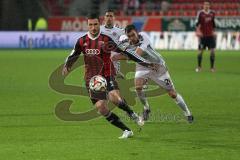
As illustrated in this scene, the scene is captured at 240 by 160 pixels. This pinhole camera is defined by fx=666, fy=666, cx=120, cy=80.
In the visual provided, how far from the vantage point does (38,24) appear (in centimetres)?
4003

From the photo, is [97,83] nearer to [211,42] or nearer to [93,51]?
[93,51]

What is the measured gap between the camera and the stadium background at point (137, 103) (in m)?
9.27

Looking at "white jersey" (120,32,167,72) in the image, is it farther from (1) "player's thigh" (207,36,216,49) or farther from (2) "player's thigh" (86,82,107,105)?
(1) "player's thigh" (207,36,216,49)

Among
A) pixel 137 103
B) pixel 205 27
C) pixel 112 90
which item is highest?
pixel 112 90

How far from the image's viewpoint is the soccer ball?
395 inches

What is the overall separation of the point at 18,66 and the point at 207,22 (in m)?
7.55

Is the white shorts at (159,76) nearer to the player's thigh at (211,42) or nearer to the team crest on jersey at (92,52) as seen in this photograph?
the team crest on jersey at (92,52)

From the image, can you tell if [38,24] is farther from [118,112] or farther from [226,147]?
[226,147]

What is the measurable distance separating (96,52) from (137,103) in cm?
508

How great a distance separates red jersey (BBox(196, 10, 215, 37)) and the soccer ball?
14.2 metres

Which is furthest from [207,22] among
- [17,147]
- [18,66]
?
[17,147]

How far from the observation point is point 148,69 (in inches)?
480

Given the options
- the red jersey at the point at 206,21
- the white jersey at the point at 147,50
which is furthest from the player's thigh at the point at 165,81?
the red jersey at the point at 206,21

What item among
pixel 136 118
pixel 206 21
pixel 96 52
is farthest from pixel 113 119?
pixel 206 21
